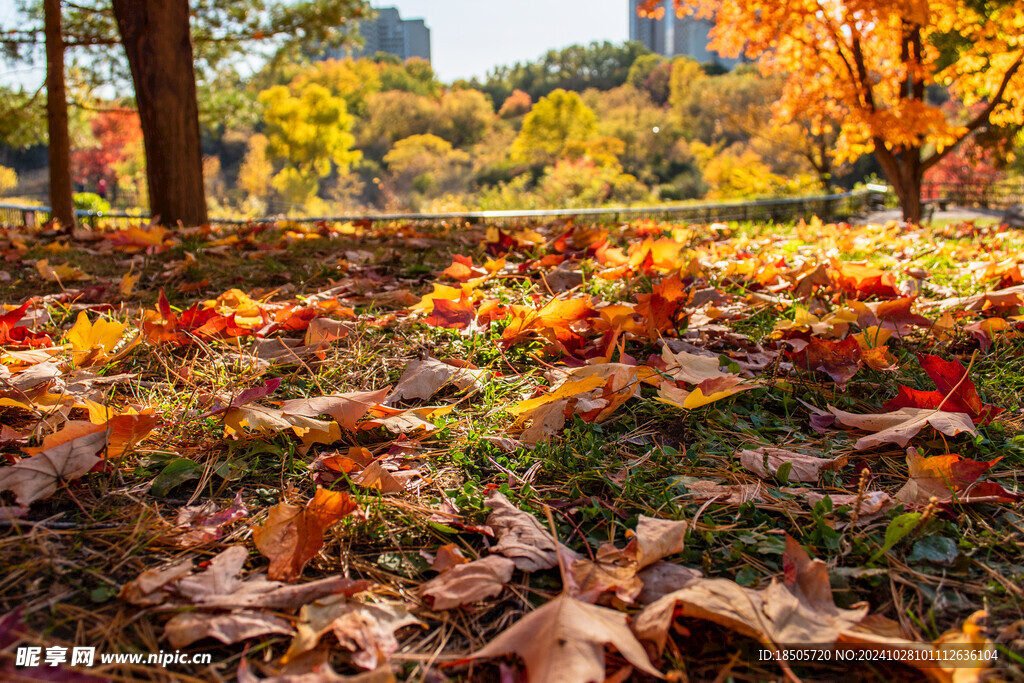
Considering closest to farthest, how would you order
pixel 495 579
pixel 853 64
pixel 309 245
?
pixel 495 579 → pixel 309 245 → pixel 853 64

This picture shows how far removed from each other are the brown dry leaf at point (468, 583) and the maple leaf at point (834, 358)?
0.95 m

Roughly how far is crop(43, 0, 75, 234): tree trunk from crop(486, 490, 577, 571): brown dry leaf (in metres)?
6.55

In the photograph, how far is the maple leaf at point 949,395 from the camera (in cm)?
116

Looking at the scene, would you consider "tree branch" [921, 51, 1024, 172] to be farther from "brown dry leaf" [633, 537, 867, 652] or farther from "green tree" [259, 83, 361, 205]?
"green tree" [259, 83, 361, 205]

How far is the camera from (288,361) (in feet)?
5.06

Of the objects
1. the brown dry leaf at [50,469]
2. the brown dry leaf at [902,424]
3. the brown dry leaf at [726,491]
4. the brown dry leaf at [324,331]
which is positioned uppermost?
the brown dry leaf at [324,331]

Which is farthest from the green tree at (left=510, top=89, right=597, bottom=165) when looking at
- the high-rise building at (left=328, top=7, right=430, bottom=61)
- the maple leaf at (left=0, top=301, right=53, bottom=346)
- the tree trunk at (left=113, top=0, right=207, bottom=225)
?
the high-rise building at (left=328, top=7, right=430, bottom=61)

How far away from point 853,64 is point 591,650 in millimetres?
9240

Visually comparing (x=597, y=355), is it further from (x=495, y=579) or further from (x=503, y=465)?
(x=495, y=579)

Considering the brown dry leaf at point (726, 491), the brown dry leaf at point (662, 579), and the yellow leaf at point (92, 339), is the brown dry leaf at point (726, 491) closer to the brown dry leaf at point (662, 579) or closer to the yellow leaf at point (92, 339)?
the brown dry leaf at point (662, 579)

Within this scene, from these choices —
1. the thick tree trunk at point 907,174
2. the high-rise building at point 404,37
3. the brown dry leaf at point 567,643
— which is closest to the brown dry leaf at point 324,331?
the brown dry leaf at point 567,643

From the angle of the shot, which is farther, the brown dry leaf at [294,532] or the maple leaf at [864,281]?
the maple leaf at [864,281]

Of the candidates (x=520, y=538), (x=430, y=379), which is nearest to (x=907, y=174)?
(x=430, y=379)

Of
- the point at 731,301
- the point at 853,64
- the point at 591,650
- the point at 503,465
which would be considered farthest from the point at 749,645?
the point at 853,64
